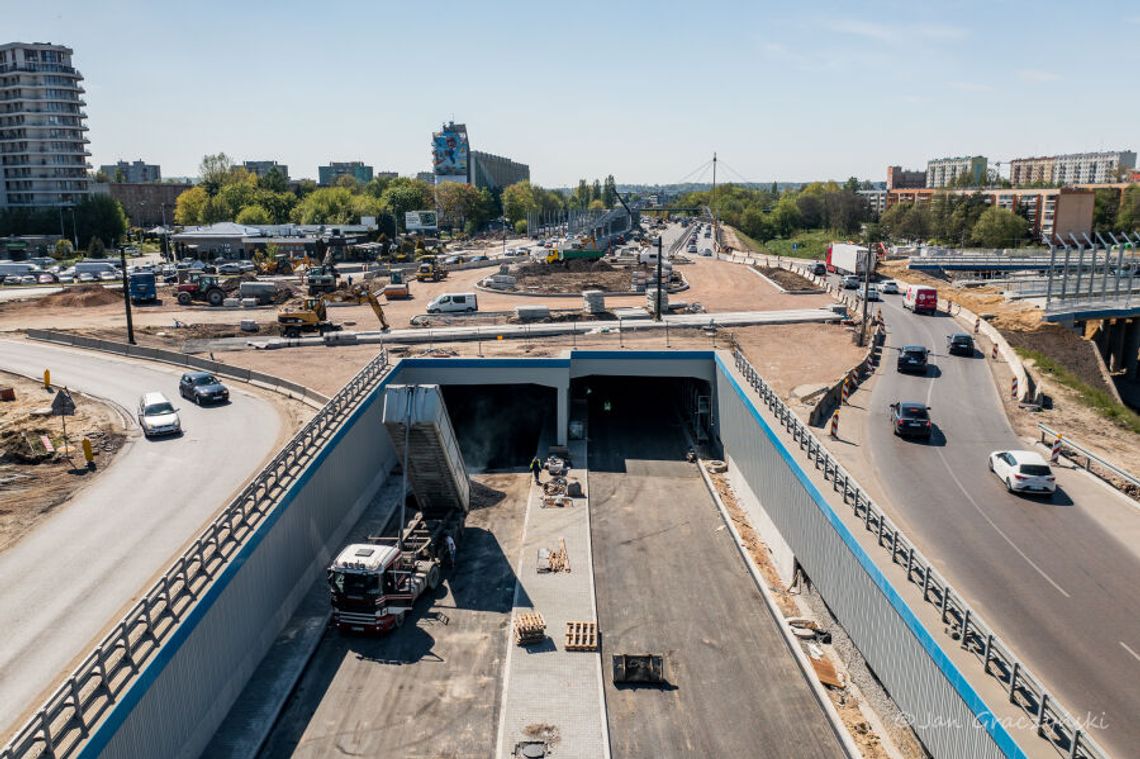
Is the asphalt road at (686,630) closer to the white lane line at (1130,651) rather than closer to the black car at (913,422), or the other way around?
the white lane line at (1130,651)

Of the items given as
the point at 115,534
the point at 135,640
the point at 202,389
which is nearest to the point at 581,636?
the point at 135,640

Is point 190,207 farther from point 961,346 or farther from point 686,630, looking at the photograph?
point 686,630

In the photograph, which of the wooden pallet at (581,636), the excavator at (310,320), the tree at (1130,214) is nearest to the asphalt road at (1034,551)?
the wooden pallet at (581,636)

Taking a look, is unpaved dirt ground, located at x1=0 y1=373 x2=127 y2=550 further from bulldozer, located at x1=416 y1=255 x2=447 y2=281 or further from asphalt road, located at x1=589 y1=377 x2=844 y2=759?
bulldozer, located at x1=416 y1=255 x2=447 y2=281

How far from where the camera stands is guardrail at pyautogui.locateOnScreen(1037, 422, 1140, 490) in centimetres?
2772

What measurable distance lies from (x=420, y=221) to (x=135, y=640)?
146m

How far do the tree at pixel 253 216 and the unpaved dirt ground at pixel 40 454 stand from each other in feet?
374

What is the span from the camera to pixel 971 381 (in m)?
40.8

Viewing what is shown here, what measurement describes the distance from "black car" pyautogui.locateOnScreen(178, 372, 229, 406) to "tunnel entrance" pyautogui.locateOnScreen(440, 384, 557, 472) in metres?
10.4

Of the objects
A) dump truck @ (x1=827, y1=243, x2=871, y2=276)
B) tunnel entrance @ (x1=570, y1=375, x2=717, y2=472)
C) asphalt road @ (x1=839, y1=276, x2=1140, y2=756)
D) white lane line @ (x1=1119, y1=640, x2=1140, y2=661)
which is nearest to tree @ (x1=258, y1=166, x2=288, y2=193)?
dump truck @ (x1=827, y1=243, x2=871, y2=276)

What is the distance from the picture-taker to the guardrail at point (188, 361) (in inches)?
1565

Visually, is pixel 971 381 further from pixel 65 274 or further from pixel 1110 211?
pixel 1110 211

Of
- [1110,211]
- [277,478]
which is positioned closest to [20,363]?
[277,478]

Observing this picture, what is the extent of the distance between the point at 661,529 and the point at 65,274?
8917 centimetres
